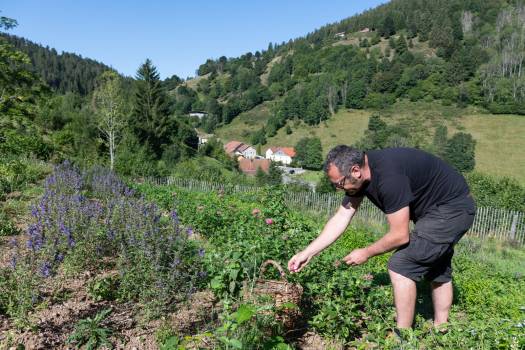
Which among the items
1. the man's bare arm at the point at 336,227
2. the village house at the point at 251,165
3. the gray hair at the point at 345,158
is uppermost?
the gray hair at the point at 345,158

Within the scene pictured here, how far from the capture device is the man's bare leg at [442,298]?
110 inches

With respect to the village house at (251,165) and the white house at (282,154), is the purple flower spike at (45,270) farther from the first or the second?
the white house at (282,154)

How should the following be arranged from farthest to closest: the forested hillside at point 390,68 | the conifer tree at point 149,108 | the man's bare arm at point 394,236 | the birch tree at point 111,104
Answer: the forested hillside at point 390,68 → the conifer tree at point 149,108 → the birch tree at point 111,104 → the man's bare arm at point 394,236

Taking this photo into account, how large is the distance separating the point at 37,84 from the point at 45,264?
11.3ft

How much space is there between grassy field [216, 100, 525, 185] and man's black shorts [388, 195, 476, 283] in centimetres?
4916

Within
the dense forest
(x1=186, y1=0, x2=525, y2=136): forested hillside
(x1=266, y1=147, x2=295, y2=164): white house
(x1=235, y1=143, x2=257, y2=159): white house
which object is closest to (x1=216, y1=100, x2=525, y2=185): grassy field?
the dense forest

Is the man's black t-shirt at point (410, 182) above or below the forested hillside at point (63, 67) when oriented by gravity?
below

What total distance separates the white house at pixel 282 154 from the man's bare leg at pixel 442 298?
64.0 m

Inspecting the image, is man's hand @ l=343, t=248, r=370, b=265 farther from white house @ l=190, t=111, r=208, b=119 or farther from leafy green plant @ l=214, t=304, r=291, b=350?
white house @ l=190, t=111, r=208, b=119

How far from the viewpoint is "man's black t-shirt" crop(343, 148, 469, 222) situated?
2.31 m

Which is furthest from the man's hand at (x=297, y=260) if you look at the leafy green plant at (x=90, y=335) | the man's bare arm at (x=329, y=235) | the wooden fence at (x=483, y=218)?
the wooden fence at (x=483, y=218)

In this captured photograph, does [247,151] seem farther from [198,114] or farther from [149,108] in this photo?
[149,108]

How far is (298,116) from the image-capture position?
8394 cm

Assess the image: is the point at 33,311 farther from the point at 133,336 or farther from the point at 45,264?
the point at 133,336
